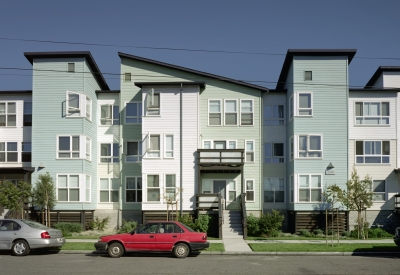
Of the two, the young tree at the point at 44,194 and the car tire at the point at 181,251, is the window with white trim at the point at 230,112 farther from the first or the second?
the car tire at the point at 181,251

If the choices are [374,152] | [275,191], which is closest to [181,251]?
[275,191]

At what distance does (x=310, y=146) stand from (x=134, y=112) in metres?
11.9

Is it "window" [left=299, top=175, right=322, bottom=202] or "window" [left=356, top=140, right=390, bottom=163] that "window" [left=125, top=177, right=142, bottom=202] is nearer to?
"window" [left=299, top=175, right=322, bottom=202]

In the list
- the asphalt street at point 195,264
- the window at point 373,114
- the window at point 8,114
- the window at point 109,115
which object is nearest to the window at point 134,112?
the window at point 109,115

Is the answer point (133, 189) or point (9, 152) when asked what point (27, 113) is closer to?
point (9, 152)

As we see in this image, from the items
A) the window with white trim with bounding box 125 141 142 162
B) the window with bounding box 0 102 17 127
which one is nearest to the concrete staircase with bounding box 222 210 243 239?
the window with white trim with bounding box 125 141 142 162

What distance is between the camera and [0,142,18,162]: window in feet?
118

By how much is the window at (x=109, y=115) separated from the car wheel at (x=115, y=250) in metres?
16.5

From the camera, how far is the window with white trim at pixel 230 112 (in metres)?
34.8

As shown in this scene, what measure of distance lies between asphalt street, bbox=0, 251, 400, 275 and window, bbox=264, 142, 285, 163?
1516 cm

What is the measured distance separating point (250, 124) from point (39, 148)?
45.7 feet

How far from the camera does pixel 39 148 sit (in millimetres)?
33531

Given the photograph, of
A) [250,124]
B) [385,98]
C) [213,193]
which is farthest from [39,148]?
[385,98]

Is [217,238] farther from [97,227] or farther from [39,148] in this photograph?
[39,148]
